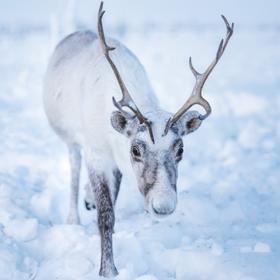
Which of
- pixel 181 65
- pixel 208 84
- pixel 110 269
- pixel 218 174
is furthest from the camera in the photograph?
pixel 181 65

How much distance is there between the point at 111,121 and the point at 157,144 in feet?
1.50

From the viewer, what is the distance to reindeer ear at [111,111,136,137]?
11.9 feet

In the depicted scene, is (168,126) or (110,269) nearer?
(168,126)

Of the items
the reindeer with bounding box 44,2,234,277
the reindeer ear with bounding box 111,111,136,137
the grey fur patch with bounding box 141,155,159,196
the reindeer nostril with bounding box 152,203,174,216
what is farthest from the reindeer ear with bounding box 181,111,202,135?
the reindeer nostril with bounding box 152,203,174,216

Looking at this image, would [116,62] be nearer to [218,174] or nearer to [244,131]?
[218,174]

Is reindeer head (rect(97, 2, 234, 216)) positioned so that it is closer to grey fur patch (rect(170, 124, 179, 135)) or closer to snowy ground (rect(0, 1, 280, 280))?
grey fur patch (rect(170, 124, 179, 135))

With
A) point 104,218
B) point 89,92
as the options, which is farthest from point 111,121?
point 104,218

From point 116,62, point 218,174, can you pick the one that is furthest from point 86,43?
point 218,174

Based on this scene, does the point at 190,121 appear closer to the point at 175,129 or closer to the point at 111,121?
the point at 175,129

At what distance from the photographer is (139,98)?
4.02 metres

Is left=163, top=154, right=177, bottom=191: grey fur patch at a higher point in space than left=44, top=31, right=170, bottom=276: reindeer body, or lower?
lower

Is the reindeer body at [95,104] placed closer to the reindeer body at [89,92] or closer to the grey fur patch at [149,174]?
the reindeer body at [89,92]

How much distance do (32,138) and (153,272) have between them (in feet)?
15.9

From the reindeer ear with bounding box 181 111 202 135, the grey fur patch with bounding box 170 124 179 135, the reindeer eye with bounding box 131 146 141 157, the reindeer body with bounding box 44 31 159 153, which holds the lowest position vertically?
the reindeer eye with bounding box 131 146 141 157
